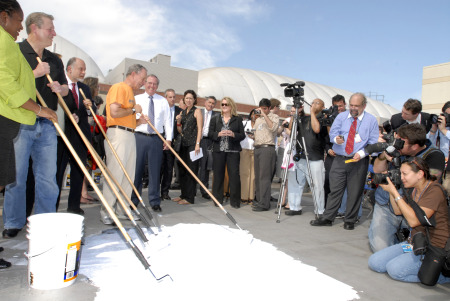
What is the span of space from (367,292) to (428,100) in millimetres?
25638

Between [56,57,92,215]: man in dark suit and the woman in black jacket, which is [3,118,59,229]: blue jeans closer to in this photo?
[56,57,92,215]: man in dark suit

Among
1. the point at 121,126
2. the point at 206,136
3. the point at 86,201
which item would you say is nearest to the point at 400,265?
the point at 121,126

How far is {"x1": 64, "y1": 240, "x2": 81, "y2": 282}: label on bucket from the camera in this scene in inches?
79.0

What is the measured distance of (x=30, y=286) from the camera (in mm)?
2016

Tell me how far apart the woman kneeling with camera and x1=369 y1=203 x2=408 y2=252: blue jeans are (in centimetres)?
40

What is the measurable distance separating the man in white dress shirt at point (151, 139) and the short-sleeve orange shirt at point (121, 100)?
1.68 feet

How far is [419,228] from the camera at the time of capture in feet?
8.30

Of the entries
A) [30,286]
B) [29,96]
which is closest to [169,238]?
[30,286]

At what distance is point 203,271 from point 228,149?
2.88 m

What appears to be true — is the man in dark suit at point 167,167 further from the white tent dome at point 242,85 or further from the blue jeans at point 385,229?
the white tent dome at point 242,85

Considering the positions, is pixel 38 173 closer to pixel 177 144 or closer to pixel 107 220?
pixel 107 220

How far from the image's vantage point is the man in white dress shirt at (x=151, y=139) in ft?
14.0

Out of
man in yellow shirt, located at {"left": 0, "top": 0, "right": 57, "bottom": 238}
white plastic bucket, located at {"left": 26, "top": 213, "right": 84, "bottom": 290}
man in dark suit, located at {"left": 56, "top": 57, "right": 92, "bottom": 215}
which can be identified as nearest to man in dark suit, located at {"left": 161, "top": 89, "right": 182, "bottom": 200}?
man in dark suit, located at {"left": 56, "top": 57, "right": 92, "bottom": 215}

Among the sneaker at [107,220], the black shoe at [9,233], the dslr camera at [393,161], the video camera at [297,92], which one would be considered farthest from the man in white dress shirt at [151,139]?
the dslr camera at [393,161]
